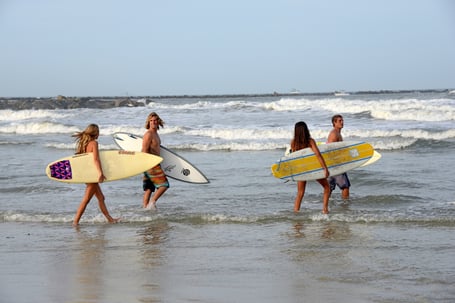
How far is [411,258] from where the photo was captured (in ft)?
18.5

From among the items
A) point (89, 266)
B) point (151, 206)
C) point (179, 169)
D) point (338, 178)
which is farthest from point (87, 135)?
point (338, 178)

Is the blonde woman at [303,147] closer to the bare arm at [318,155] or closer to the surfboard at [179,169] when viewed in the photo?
the bare arm at [318,155]

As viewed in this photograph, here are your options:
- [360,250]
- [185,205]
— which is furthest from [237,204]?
[360,250]

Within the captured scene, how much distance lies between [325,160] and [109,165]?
3085mm

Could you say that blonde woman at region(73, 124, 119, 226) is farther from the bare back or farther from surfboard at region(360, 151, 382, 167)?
surfboard at region(360, 151, 382, 167)

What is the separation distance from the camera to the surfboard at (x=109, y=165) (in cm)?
Answer: 805

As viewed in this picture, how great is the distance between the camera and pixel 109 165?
8.26 metres

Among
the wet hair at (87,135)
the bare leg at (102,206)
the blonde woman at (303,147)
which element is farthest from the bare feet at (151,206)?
the blonde woman at (303,147)

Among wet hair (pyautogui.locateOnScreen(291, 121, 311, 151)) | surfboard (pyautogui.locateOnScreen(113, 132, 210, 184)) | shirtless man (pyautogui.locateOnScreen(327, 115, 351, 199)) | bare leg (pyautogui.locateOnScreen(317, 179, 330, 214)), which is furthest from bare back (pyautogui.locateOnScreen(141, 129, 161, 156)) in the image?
shirtless man (pyautogui.locateOnScreen(327, 115, 351, 199))

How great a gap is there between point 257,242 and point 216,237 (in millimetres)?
562

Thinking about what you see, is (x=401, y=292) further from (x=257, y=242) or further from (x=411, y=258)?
(x=257, y=242)

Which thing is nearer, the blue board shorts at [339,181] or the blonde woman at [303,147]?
the blonde woman at [303,147]

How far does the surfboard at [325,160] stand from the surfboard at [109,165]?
1786 mm

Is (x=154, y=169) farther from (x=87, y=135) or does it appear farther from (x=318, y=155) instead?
(x=318, y=155)
